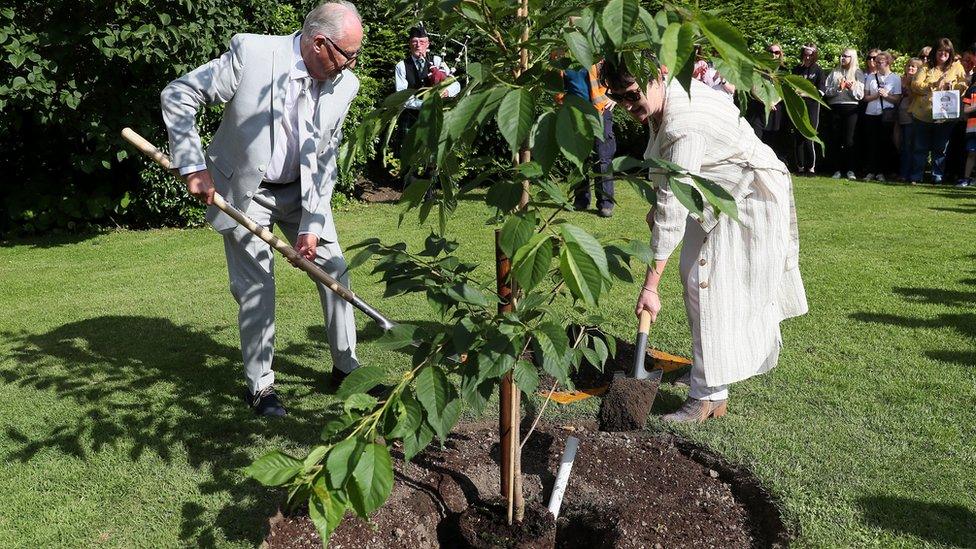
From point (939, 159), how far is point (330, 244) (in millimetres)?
11151

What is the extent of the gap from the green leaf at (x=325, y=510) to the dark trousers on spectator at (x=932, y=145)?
12498mm

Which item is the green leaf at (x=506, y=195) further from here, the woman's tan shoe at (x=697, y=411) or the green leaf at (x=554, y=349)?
the woman's tan shoe at (x=697, y=411)

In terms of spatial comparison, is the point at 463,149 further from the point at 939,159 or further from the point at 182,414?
the point at 939,159

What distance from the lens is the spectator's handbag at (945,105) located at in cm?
1180

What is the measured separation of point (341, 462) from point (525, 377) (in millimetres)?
633

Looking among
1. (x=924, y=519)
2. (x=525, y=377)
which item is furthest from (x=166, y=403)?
(x=924, y=519)

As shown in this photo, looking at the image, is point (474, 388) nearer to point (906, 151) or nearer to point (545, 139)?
point (545, 139)

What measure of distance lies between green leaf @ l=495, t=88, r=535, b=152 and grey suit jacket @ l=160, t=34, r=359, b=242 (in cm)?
233

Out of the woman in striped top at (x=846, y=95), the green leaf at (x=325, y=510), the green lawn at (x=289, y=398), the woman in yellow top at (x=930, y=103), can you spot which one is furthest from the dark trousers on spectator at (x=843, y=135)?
the green leaf at (x=325, y=510)

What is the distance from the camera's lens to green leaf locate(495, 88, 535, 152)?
6.57 ft

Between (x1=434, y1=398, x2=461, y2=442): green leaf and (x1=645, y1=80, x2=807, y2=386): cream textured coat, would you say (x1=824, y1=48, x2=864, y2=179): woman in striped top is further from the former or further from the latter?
(x1=434, y1=398, x2=461, y2=442): green leaf

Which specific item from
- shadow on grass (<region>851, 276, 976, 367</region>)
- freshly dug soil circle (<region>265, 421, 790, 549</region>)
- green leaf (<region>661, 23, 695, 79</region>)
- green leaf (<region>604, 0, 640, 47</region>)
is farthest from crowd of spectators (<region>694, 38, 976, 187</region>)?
Result: green leaf (<region>661, 23, 695, 79</region>)

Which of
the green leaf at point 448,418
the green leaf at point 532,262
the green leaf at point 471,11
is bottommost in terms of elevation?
the green leaf at point 448,418

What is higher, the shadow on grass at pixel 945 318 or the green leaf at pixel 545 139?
the green leaf at pixel 545 139
